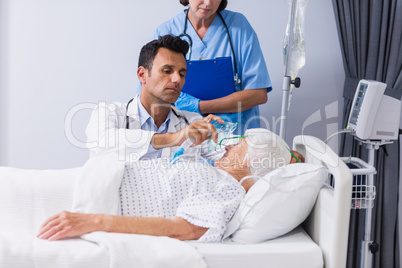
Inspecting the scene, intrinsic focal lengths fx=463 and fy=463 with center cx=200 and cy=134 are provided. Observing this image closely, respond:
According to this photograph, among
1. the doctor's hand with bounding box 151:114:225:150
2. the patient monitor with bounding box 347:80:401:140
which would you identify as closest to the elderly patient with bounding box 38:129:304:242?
the doctor's hand with bounding box 151:114:225:150

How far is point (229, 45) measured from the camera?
228cm

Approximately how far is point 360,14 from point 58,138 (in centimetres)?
187

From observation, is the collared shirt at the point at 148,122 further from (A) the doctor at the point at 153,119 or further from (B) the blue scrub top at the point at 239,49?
(B) the blue scrub top at the point at 239,49

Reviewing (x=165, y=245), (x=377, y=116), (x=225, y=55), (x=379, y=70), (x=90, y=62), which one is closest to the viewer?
(x=165, y=245)

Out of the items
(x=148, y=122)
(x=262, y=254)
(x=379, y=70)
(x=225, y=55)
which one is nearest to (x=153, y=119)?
(x=148, y=122)

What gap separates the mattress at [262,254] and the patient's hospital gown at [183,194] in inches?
3.4

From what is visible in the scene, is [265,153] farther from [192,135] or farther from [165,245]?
[165,245]

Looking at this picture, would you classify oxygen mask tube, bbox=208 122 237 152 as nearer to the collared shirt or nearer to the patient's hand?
the collared shirt

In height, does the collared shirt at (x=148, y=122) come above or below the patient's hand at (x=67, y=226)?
above

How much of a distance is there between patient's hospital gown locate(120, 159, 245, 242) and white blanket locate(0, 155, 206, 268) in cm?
7

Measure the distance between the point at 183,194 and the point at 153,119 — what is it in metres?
0.52

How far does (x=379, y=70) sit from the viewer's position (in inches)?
96.8

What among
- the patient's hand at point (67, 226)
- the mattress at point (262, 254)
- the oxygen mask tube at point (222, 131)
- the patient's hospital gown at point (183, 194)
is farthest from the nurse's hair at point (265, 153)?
the patient's hand at point (67, 226)

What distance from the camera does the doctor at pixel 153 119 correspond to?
6.10 feet
